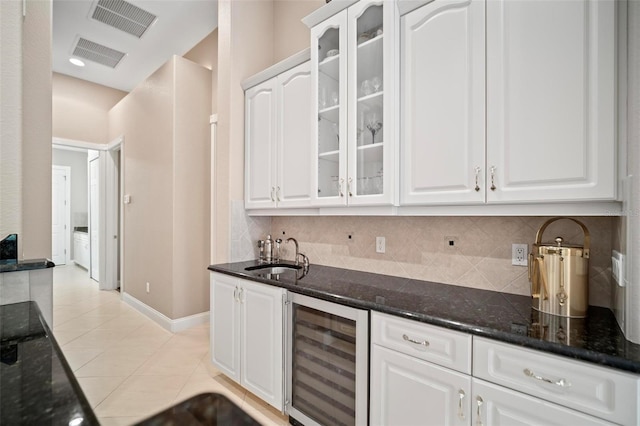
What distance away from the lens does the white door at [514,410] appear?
105 cm

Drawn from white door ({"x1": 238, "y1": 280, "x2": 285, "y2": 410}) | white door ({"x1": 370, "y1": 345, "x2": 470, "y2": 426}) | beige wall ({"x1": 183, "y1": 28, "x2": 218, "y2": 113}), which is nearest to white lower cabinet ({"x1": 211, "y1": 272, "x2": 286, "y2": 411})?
white door ({"x1": 238, "y1": 280, "x2": 285, "y2": 410})

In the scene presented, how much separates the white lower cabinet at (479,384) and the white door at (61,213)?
950 cm

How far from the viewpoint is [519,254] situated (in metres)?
1.66

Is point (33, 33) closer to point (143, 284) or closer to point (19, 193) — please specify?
point (19, 193)

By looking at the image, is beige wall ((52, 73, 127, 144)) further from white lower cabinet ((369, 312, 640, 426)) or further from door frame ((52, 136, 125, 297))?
white lower cabinet ((369, 312, 640, 426))

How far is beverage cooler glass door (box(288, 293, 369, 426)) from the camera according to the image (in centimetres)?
159

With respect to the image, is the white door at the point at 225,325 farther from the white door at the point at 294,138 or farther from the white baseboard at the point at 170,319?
the white baseboard at the point at 170,319

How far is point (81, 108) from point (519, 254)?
6132 millimetres

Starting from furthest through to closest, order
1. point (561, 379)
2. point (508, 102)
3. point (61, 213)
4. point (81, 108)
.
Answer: point (61, 213)
point (81, 108)
point (508, 102)
point (561, 379)

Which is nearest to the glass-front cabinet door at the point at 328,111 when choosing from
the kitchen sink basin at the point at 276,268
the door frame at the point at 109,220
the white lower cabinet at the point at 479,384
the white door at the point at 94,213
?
the kitchen sink basin at the point at 276,268

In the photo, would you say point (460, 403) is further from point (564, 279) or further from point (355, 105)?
point (355, 105)

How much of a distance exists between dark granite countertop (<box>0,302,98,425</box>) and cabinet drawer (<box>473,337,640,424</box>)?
4.16 feet

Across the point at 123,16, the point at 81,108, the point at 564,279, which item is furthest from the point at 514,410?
the point at 81,108

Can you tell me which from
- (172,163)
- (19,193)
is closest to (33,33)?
(19,193)
